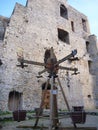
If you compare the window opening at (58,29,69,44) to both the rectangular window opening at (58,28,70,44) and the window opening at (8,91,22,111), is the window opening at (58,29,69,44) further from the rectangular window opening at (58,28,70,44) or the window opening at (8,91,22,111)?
the window opening at (8,91,22,111)

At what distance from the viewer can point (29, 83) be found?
416 inches

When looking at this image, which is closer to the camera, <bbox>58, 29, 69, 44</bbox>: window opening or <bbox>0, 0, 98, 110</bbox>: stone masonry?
<bbox>0, 0, 98, 110</bbox>: stone masonry

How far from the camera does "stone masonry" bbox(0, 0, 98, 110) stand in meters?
10.0

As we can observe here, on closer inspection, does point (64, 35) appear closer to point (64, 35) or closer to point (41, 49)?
point (64, 35)

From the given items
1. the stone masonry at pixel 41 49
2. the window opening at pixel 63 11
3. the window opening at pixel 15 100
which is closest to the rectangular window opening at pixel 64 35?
the stone masonry at pixel 41 49

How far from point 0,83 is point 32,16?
584 cm

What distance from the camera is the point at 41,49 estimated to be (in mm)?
12164

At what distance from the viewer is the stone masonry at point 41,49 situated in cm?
1001

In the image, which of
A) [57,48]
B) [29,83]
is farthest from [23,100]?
[57,48]

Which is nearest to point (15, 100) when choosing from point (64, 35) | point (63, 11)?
point (64, 35)

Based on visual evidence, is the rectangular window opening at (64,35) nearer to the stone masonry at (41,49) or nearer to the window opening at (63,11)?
the stone masonry at (41,49)

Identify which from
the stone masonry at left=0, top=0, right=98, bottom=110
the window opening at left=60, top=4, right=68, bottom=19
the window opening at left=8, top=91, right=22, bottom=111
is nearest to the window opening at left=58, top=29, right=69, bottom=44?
the stone masonry at left=0, top=0, right=98, bottom=110

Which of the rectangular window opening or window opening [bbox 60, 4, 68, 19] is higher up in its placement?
window opening [bbox 60, 4, 68, 19]

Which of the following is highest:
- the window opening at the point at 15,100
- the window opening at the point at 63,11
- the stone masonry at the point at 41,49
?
the window opening at the point at 63,11
